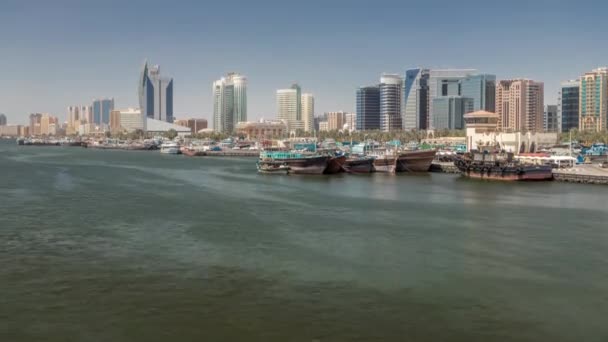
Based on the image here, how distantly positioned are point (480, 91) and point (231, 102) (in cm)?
6456

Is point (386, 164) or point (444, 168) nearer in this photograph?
point (386, 164)

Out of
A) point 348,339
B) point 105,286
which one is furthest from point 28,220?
point 348,339

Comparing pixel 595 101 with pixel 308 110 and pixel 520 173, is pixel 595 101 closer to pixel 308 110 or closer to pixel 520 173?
pixel 520 173

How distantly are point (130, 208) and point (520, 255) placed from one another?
44.6ft

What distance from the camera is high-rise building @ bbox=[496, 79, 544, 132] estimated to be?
108 m

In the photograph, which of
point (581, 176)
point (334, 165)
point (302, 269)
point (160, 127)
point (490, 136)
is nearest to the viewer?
point (302, 269)

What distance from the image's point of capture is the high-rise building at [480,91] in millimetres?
121750

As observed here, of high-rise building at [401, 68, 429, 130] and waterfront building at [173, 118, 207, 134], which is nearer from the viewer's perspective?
high-rise building at [401, 68, 429, 130]

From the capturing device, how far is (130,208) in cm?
2266

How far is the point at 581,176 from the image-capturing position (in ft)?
109

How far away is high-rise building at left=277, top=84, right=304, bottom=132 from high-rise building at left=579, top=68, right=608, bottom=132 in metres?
77.3

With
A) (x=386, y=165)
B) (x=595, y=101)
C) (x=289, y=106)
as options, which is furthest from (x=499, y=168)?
(x=289, y=106)

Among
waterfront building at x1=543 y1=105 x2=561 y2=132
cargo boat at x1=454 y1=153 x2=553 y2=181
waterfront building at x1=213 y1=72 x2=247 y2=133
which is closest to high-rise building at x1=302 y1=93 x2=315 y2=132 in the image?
waterfront building at x1=213 y1=72 x2=247 y2=133

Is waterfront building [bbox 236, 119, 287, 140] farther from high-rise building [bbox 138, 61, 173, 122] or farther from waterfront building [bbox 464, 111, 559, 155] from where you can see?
waterfront building [bbox 464, 111, 559, 155]
